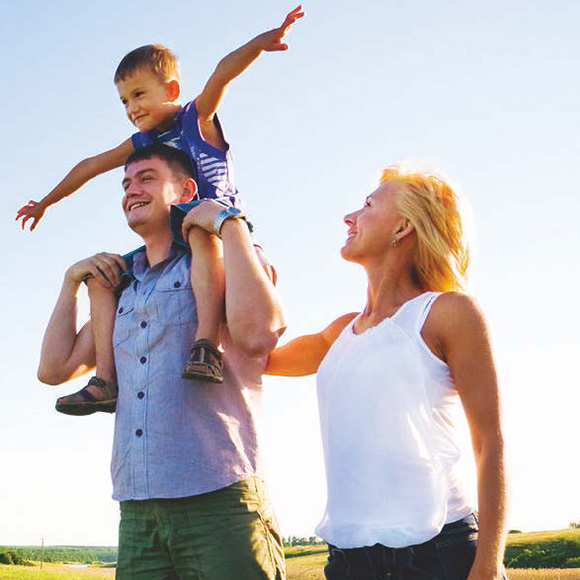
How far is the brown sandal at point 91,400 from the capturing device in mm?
4090

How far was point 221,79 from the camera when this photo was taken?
17.5 ft

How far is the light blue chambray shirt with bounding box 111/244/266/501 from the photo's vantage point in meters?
3.60

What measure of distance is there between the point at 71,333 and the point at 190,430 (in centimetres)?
118

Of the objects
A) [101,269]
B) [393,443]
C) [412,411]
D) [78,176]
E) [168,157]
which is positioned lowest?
[393,443]

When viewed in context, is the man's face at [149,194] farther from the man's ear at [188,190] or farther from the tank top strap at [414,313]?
the tank top strap at [414,313]

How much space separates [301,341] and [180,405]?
0.79 meters

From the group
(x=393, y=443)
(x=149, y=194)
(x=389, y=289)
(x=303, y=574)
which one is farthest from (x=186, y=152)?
(x=303, y=574)

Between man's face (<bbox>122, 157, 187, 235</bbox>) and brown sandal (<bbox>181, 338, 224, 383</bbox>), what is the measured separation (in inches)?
37.3

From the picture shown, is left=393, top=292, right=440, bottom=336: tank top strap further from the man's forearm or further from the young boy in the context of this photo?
the young boy

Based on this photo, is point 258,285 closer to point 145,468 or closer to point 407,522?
point 145,468

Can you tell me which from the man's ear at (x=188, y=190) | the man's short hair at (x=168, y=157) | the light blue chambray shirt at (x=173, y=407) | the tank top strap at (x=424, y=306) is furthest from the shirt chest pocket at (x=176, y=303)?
the tank top strap at (x=424, y=306)

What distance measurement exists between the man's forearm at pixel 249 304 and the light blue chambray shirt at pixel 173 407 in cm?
27

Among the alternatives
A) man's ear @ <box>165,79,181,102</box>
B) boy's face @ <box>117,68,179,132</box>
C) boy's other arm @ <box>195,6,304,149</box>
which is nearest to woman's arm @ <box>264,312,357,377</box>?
boy's other arm @ <box>195,6,304,149</box>

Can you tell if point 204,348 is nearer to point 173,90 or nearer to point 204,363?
point 204,363
